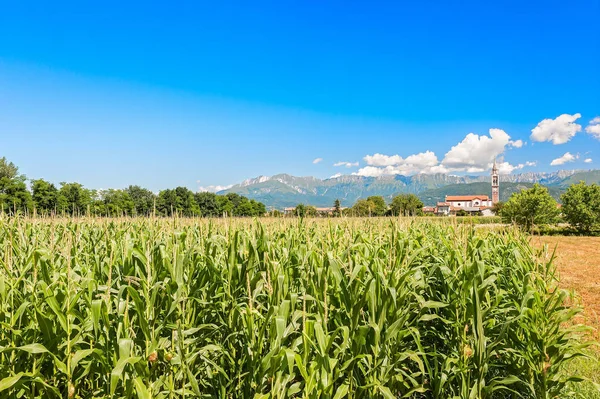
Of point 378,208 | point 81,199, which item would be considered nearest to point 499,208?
point 378,208

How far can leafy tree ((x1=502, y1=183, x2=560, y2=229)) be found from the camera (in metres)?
36.2

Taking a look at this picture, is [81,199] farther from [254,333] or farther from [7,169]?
[254,333]

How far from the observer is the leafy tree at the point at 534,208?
119 ft

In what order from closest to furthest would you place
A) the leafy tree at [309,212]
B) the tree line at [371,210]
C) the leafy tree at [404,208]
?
the leafy tree at [404,208] → the tree line at [371,210] → the leafy tree at [309,212]

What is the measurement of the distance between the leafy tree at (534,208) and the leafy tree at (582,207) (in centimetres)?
133

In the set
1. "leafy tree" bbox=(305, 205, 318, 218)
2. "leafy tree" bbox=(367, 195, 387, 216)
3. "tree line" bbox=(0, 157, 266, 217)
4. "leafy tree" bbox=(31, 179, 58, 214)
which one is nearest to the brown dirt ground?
"leafy tree" bbox=(367, 195, 387, 216)

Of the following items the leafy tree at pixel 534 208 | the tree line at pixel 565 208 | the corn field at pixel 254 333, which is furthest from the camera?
the tree line at pixel 565 208

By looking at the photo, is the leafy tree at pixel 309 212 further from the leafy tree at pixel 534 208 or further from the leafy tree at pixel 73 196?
the leafy tree at pixel 73 196

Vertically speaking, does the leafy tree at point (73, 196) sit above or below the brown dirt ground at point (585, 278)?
above

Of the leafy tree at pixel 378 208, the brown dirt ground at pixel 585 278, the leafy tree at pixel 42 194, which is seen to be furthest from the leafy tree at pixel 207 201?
the brown dirt ground at pixel 585 278

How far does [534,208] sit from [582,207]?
5.36 metres

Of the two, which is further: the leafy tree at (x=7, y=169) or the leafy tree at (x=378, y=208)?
the leafy tree at (x=7, y=169)

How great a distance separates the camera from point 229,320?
368 cm

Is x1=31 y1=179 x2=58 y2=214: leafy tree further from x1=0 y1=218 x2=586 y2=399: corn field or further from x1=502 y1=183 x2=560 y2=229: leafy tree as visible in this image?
x1=502 y1=183 x2=560 y2=229: leafy tree
